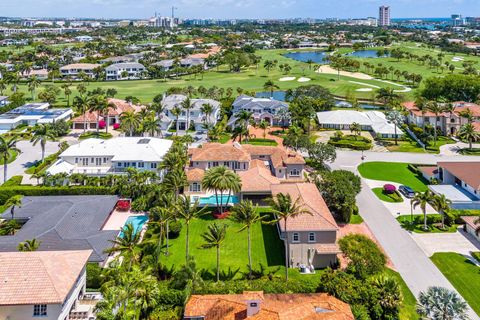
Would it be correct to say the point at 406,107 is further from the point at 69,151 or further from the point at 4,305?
the point at 4,305

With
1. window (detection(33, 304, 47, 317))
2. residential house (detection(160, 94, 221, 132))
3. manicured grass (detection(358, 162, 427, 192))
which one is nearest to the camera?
window (detection(33, 304, 47, 317))

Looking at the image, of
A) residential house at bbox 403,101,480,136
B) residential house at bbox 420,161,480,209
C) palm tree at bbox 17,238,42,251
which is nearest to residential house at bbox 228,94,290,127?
residential house at bbox 403,101,480,136

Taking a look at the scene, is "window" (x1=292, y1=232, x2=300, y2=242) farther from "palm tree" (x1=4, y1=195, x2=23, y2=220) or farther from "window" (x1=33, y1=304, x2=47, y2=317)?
"palm tree" (x1=4, y1=195, x2=23, y2=220)

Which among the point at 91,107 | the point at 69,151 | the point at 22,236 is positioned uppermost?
the point at 91,107

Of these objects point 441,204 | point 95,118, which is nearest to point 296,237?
point 441,204

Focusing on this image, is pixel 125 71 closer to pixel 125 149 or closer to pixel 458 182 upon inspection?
pixel 125 149

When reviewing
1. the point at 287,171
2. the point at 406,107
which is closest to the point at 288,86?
the point at 406,107
